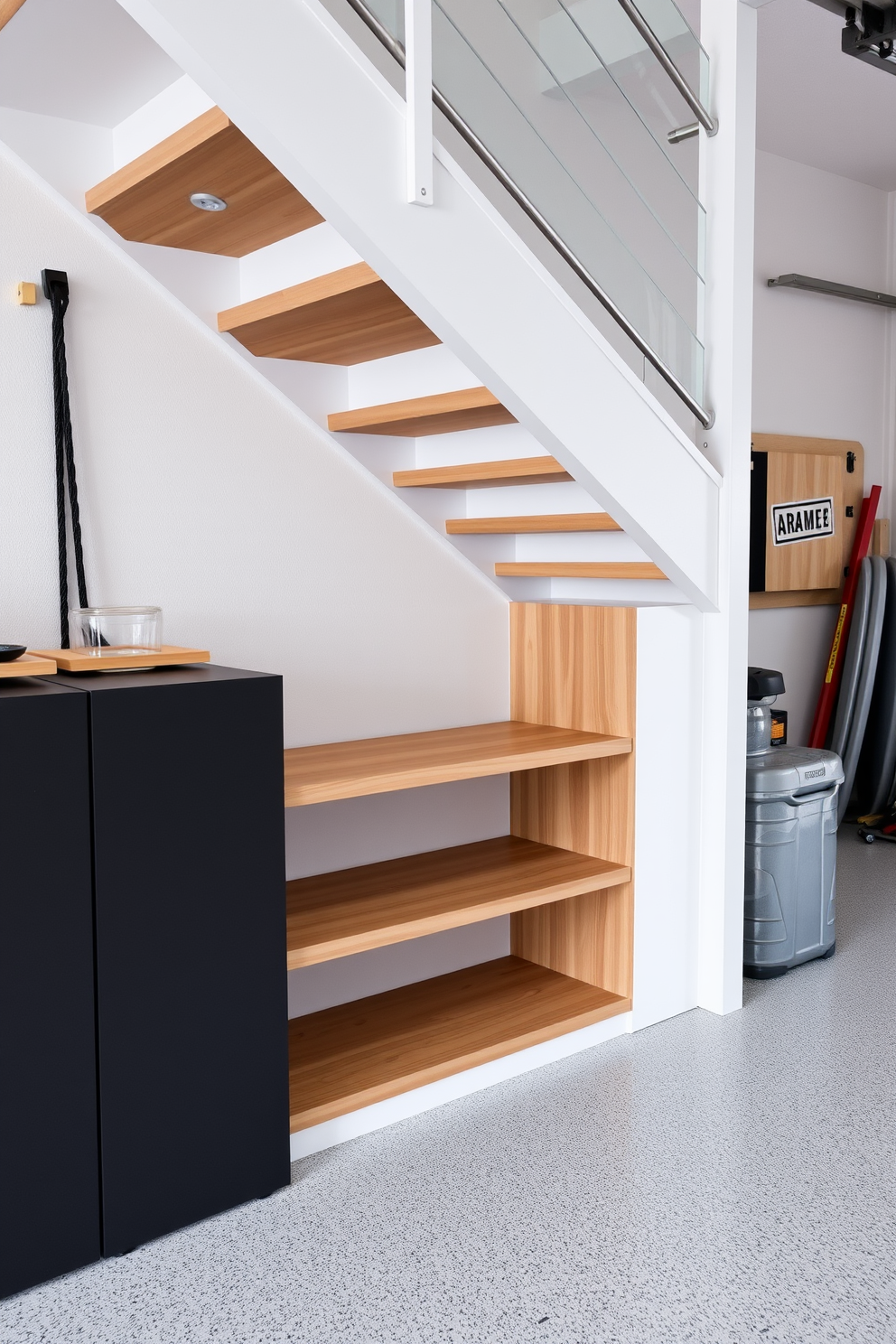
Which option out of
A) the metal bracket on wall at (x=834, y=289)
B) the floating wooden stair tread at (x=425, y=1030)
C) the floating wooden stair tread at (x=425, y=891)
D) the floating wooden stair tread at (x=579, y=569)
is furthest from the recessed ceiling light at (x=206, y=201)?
the metal bracket on wall at (x=834, y=289)

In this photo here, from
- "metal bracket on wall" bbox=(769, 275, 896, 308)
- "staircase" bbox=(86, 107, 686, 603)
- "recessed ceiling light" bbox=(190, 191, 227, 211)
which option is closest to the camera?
"staircase" bbox=(86, 107, 686, 603)

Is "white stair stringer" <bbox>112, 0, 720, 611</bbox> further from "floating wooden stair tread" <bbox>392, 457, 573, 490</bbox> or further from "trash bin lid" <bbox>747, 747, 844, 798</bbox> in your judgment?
"trash bin lid" <bbox>747, 747, 844, 798</bbox>

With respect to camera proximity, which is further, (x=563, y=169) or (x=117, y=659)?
(x=563, y=169)

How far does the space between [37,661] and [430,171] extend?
1272 mm

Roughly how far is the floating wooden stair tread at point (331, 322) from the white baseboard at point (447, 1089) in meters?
1.89

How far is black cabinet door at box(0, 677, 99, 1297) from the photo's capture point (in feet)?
6.60

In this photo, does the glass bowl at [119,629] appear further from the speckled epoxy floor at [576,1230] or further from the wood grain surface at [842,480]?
the wood grain surface at [842,480]

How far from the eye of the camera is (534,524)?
3096 millimetres

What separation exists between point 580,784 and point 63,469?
1.72m

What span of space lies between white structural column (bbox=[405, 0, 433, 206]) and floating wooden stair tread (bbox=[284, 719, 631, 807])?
1294 mm

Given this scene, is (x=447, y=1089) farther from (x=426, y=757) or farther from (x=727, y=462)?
(x=727, y=462)

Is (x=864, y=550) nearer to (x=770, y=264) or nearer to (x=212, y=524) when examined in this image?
(x=770, y=264)

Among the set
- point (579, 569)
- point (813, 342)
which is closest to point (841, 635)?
point (813, 342)

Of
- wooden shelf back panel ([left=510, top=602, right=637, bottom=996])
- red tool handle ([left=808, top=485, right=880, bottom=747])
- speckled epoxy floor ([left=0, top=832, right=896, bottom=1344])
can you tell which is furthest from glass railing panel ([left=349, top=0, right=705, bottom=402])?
red tool handle ([left=808, top=485, right=880, bottom=747])
